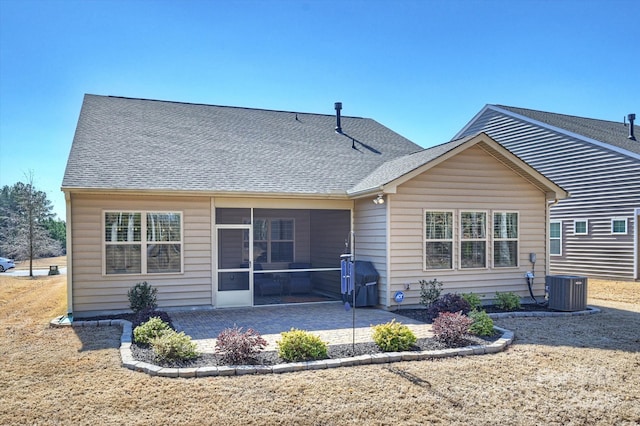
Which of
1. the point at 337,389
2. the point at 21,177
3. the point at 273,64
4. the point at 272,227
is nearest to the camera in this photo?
the point at 337,389

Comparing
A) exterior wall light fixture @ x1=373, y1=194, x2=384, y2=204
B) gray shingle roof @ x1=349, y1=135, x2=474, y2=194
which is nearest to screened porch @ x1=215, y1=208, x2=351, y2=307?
gray shingle roof @ x1=349, y1=135, x2=474, y2=194

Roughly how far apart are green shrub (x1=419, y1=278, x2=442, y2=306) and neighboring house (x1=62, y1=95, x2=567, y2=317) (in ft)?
0.50

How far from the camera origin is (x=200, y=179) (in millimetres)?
10711

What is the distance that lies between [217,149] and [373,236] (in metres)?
4.81

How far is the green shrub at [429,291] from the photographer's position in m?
10.5

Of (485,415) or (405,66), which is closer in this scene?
(485,415)

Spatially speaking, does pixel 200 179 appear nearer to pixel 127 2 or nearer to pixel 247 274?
pixel 247 274

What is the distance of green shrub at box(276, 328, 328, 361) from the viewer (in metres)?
6.36

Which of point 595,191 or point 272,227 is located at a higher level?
point 595,191

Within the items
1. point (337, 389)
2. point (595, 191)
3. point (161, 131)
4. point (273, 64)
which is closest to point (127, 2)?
point (161, 131)

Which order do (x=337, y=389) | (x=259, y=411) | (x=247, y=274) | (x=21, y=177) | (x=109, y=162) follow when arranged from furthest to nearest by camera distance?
(x=21, y=177)
(x=247, y=274)
(x=109, y=162)
(x=337, y=389)
(x=259, y=411)

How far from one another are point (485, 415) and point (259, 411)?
2.19 m

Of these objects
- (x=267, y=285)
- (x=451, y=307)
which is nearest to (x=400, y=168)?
(x=451, y=307)

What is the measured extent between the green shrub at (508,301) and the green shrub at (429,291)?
132cm
